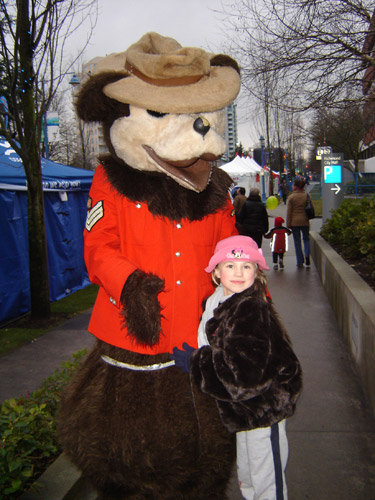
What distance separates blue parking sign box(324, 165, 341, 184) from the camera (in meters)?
11.4

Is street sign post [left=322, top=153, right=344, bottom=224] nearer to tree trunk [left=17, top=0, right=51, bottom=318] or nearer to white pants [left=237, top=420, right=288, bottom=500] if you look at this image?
tree trunk [left=17, top=0, right=51, bottom=318]

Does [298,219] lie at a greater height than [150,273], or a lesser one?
lesser

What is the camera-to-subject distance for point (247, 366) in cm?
190

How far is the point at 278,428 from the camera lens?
86.7 inches

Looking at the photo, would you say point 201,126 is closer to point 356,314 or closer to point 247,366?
point 247,366

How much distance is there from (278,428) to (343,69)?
270 inches

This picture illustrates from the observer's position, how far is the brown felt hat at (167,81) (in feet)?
6.50

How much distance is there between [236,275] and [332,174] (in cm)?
1000

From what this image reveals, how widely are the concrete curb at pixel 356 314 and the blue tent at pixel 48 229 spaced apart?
14.7ft

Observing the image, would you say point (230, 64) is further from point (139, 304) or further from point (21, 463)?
point (21, 463)

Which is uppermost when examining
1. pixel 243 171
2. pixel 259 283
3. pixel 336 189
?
pixel 243 171

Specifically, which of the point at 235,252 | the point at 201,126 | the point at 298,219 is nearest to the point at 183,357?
the point at 235,252

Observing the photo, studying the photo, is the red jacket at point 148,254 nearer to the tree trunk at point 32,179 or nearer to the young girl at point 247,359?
the young girl at point 247,359

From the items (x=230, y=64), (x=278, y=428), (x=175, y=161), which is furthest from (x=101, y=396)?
(x=230, y=64)
